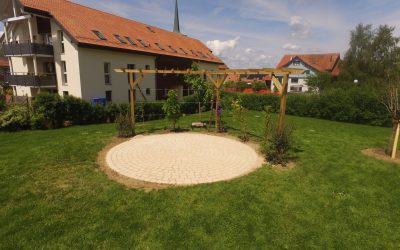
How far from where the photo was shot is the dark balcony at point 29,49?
19559mm

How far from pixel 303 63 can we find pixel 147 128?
5027cm

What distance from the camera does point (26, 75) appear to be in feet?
66.2

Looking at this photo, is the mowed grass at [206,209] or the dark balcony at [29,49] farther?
the dark balcony at [29,49]

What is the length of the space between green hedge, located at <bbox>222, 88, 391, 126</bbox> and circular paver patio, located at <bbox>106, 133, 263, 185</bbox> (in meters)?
4.74

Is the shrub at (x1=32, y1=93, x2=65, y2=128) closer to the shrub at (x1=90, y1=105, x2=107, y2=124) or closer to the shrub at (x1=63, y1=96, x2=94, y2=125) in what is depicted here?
the shrub at (x1=63, y1=96, x2=94, y2=125)

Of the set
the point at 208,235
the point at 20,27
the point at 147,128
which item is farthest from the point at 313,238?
the point at 20,27

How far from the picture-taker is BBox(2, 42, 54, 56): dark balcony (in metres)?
19.6

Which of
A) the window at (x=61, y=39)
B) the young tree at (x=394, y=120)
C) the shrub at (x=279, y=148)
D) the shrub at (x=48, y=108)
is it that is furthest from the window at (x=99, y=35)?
the young tree at (x=394, y=120)

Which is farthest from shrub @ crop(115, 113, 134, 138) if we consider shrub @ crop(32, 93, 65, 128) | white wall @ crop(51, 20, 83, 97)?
white wall @ crop(51, 20, 83, 97)

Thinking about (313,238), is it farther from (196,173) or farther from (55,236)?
(55,236)

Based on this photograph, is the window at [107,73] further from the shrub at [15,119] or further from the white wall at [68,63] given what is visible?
the shrub at [15,119]

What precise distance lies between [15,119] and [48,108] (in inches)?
65.9

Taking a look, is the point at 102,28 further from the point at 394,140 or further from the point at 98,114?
the point at 394,140

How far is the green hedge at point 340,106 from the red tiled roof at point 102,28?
11505mm
